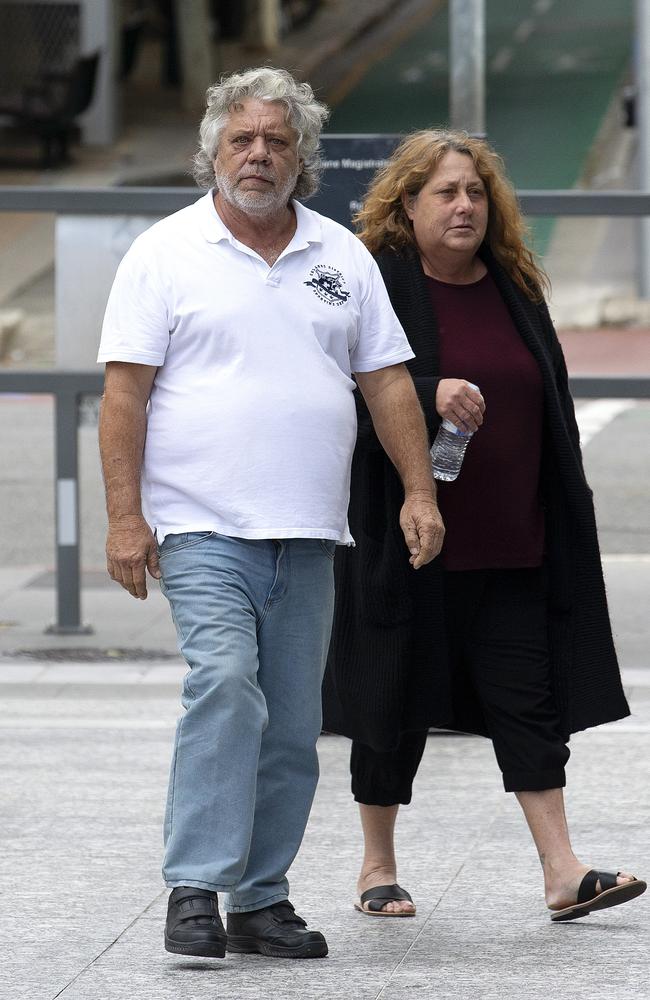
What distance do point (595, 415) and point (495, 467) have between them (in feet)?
14.5

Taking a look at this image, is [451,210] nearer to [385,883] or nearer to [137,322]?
[137,322]

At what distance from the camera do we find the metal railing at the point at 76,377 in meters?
7.72

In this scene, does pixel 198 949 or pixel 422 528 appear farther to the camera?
pixel 422 528

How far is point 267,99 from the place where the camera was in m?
4.27

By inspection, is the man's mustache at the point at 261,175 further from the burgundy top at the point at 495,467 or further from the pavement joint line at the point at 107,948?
the pavement joint line at the point at 107,948

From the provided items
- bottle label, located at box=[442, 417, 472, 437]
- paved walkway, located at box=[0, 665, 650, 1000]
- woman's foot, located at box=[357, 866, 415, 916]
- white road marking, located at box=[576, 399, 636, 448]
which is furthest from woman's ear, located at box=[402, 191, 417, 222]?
white road marking, located at box=[576, 399, 636, 448]

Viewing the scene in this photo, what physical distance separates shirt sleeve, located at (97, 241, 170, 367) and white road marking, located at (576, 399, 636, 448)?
13.8 feet

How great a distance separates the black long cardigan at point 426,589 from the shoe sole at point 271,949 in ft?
1.68

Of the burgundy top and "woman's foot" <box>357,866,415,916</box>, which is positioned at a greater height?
the burgundy top

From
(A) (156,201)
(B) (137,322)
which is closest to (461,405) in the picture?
(B) (137,322)

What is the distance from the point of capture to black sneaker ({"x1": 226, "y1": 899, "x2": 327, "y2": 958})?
14.0 ft

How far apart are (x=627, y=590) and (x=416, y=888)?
4.48 meters

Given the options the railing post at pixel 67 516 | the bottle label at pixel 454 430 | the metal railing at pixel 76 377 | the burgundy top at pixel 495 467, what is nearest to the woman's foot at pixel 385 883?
the burgundy top at pixel 495 467

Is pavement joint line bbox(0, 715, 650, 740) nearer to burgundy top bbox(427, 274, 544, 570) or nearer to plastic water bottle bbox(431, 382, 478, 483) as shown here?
burgundy top bbox(427, 274, 544, 570)
